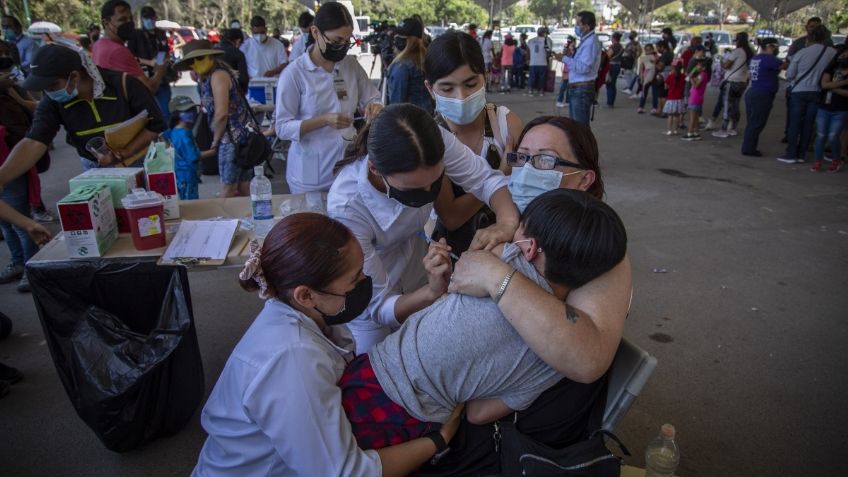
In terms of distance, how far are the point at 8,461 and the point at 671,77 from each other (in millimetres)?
9884

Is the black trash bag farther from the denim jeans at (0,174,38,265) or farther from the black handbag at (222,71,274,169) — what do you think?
the black handbag at (222,71,274,169)

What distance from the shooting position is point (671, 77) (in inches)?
360

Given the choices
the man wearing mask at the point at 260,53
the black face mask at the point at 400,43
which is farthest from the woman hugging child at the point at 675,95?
the man wearing mask at the point at 260,53

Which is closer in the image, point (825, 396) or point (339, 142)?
point (825, 396)

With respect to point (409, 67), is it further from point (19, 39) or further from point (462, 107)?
point (19, 39)

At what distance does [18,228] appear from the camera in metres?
3.49

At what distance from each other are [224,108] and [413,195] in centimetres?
319

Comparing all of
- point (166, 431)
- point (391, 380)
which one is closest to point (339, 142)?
point (166, 431)

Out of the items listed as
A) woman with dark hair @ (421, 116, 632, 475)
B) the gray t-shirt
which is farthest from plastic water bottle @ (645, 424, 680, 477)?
the gray t-shirt

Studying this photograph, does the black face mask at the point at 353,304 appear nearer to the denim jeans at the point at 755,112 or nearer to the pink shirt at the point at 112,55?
the pink shirt at the point at 112,55

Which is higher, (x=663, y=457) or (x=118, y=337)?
(x=118, y=337)

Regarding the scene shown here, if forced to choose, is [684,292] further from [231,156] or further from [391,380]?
[231,156]

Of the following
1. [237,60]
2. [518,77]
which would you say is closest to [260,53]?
[237,60]

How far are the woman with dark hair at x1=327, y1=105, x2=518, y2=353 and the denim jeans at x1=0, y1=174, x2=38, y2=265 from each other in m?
2.93
